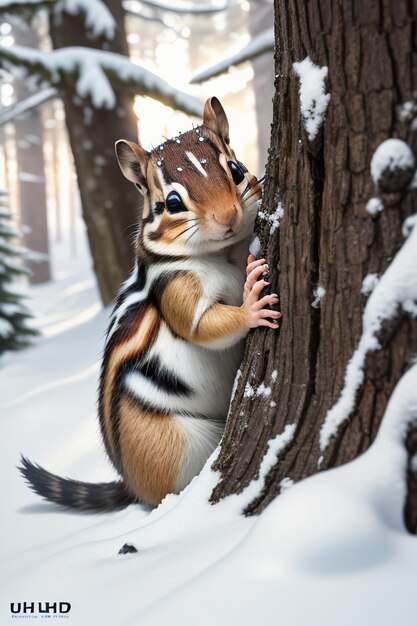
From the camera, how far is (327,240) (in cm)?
212

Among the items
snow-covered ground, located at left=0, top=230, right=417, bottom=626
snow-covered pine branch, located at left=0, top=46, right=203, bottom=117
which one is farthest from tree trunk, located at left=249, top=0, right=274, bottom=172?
snow-covered ground, located at left=0, top=230, right=417, bottom=626

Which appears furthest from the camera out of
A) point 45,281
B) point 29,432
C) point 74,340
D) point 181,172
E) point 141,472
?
point 45,281

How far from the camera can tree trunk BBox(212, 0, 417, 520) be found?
1933 mm

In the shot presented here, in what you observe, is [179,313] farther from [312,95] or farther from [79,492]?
[79,492]

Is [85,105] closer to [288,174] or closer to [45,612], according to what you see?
[288,174]

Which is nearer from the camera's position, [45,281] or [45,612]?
[45,612]

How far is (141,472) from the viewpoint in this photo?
9.75 ft

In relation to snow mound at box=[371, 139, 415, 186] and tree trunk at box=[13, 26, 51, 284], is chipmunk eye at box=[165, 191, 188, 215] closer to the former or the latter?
snow mound at box=[371, 139, 415, 186]

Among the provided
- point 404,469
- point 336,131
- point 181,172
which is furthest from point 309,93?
point 404,469

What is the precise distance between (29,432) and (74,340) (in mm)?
3782

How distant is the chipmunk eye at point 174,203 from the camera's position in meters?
2.60

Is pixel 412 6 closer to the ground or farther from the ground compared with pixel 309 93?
farther from the ground

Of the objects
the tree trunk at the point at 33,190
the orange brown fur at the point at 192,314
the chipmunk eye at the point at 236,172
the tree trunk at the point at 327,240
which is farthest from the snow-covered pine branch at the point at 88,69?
the tree trunk at the point at 33,190

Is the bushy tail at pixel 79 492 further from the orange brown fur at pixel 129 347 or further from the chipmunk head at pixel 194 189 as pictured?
the chipmunk head at pixel 194 189
